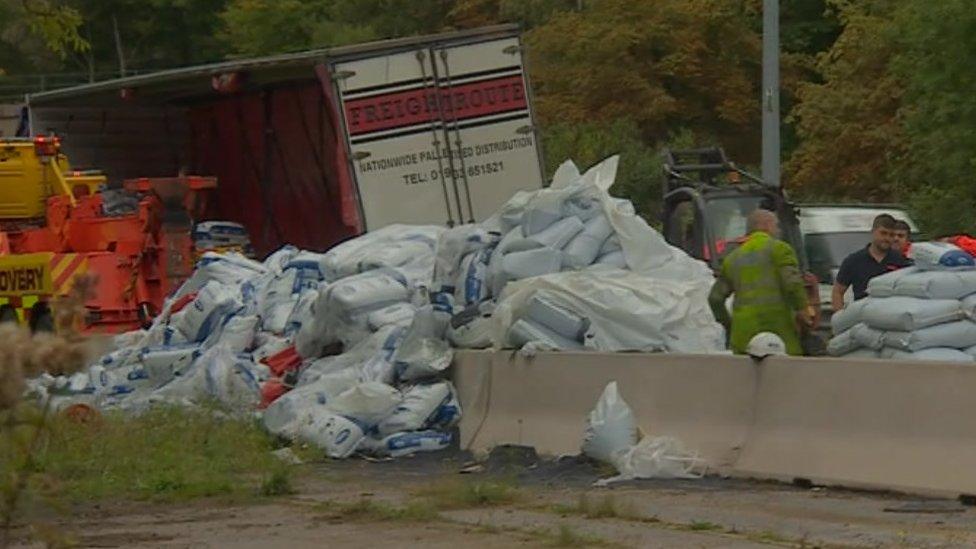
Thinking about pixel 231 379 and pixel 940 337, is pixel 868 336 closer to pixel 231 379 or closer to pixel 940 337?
pixel 940 337

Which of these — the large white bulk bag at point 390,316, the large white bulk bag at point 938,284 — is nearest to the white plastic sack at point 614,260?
the large white bulk bag at point 390,316

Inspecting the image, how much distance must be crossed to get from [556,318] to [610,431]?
1.81 meters

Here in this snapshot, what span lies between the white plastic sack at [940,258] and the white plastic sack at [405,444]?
3527 millimetres

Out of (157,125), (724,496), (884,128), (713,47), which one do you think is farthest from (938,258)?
(713,47)

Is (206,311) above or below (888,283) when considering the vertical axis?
below

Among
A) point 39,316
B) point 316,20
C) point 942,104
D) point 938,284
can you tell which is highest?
point 316,20

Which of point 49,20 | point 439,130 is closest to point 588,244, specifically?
point 49,20

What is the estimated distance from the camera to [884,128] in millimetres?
39969

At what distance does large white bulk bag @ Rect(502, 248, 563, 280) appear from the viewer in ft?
51.5

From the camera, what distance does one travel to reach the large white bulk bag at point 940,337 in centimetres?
1306

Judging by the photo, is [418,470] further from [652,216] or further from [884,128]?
[884,128]

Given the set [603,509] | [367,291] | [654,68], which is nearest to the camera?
[603,509]

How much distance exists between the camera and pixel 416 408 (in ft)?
49.7

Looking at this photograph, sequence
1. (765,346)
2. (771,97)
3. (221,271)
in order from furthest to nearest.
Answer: (771,97), (221,271), (765,346)
